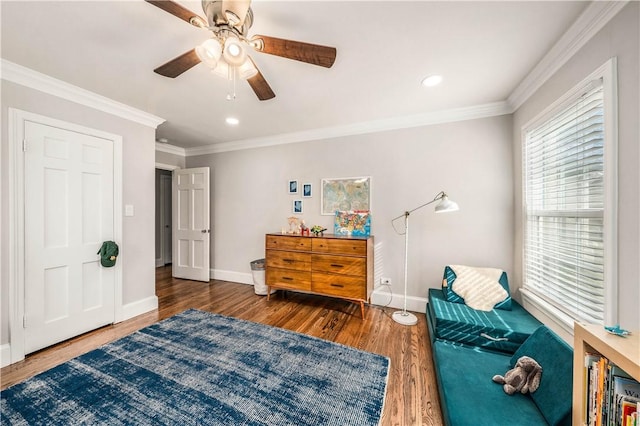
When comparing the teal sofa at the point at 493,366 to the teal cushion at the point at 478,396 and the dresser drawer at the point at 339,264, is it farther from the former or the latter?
the dresser drawer at the point at 339,264

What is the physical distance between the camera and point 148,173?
2.93 m

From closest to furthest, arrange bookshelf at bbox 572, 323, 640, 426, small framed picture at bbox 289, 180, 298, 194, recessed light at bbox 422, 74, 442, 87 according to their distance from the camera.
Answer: bookshelf at bbox 572, 323, 640, 426 → recessed light at bbox 422, 74, 442, 87 → small framed picture at bbox 289, 180, 298, 194

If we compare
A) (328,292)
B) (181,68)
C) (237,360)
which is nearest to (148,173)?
(181,68)

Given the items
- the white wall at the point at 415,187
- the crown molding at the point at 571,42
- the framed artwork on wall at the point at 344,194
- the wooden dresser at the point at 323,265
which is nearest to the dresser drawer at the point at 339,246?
the wooden dresser at the point at 323,265

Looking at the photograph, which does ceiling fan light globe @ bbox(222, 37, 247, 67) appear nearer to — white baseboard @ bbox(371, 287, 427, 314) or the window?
the window

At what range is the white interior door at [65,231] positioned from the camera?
2.03 meters

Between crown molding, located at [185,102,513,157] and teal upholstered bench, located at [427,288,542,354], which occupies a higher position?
crown molding, located at [185,102,513,157]

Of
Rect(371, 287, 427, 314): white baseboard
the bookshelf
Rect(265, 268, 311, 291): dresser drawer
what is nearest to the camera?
the bookshelf

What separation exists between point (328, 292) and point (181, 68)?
8.37ft

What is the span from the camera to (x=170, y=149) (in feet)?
13.7

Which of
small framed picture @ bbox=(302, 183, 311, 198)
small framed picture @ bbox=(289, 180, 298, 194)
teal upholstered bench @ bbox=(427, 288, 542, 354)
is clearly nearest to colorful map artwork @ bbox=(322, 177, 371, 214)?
small framed picture @ bbox=(302, 183, 311, 198)

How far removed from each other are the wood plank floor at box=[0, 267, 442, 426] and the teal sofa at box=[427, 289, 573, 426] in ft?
0.75

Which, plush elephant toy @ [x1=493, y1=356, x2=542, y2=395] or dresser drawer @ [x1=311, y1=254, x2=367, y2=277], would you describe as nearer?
plush elephant toy @ [x1=493, y1=356, x2=542, y2=395]

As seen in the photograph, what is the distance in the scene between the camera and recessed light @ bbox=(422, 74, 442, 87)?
200 centimetres
